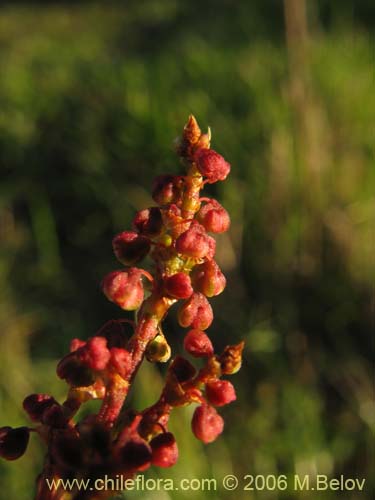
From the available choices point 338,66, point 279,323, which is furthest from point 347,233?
point 338,66

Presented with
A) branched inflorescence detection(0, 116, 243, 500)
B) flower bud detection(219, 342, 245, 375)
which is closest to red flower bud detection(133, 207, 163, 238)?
branched inflorescence detection(0, 116, 243, 500)

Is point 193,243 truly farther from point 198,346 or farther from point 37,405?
point 37,405

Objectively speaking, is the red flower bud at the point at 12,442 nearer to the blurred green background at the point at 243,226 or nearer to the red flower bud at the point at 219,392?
the red flower bud at the point at 219,392

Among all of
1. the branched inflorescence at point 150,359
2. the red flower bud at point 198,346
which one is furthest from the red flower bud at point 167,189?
the red flower bud at point 198,346

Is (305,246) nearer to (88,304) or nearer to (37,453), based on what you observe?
(88,304)

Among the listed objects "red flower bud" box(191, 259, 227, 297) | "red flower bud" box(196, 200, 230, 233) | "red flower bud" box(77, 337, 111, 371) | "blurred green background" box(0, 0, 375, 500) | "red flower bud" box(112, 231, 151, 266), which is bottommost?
"blurred green background" box(0, 0, 375, 500)

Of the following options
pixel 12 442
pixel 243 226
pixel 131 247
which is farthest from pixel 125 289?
pixel 243 226

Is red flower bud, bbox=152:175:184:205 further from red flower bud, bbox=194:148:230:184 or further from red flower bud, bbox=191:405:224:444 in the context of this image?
red flower bud, bbox=191:405:224:444
